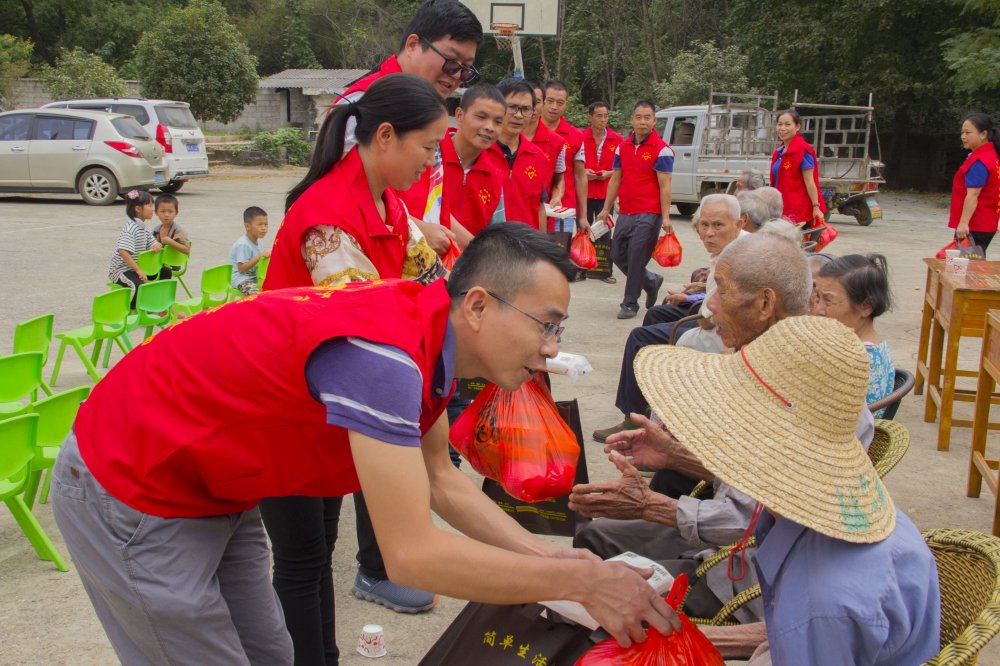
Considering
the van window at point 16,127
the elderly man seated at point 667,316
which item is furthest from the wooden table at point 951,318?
the van window at point 16,127

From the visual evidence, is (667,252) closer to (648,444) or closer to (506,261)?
(648,444)

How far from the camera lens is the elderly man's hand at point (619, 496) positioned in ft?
8.10

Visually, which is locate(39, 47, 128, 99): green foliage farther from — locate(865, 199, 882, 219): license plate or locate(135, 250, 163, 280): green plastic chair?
locate(865, 199, 882, 219): license plate

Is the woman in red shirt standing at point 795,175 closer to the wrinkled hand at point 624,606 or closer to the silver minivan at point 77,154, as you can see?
the wrinkled hand at point 624,606

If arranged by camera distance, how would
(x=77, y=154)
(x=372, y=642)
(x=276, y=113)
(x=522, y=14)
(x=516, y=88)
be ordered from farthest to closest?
(x=276, y=113) < (x=77, y=154) < (x=522, y=14) < (x=516, y=88) < (x=372, y=642)

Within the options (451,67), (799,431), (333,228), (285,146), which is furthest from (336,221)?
(285,146)

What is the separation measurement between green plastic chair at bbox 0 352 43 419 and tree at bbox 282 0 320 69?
42808 millimetres

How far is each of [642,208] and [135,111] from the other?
41.6ft

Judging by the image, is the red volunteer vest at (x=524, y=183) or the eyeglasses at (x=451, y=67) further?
the red volunteer vest at (x=524, y=183)

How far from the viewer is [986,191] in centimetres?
777

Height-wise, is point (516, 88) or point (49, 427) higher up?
point (516, 88)

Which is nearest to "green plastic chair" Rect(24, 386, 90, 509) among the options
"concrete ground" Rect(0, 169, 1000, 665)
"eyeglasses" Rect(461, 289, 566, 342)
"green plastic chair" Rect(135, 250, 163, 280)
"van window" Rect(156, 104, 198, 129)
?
"concrete ground" Rect(0, 169, 1000, 665)

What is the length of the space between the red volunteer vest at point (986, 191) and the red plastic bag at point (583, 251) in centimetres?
310

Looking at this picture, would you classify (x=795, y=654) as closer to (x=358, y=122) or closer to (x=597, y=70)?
(x=358, y=122)
